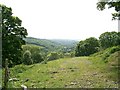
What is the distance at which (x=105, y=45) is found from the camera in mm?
46031

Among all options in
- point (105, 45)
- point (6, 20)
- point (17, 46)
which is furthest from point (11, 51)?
point (105, 45)

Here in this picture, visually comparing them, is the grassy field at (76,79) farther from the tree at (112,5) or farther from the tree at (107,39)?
the tree at (107,39)

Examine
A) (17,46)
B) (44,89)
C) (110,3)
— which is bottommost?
(44,89)

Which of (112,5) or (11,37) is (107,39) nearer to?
(11,37)

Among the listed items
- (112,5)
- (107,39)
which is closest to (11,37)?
(112,5)

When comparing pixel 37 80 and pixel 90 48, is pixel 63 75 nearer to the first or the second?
pixel 37 80

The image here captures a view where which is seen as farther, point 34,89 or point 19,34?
point 19,34

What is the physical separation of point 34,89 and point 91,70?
5916 millimetres

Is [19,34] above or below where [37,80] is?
above

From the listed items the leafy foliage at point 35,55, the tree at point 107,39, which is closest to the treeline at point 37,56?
the leafy foliage at point 35,55

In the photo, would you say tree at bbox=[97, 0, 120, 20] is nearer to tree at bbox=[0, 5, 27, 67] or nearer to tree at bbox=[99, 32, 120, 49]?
tree at bbox=[0, 5, 27, 67]

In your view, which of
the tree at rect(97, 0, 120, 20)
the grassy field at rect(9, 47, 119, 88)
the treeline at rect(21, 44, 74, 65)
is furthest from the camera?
the treeline at rect(21, 44, 74, 65)

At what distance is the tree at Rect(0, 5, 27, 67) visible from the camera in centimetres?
2728

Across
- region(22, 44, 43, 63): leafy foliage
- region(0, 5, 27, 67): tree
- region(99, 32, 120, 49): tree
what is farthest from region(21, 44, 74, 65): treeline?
region(0, 5, 27, 67): tree
